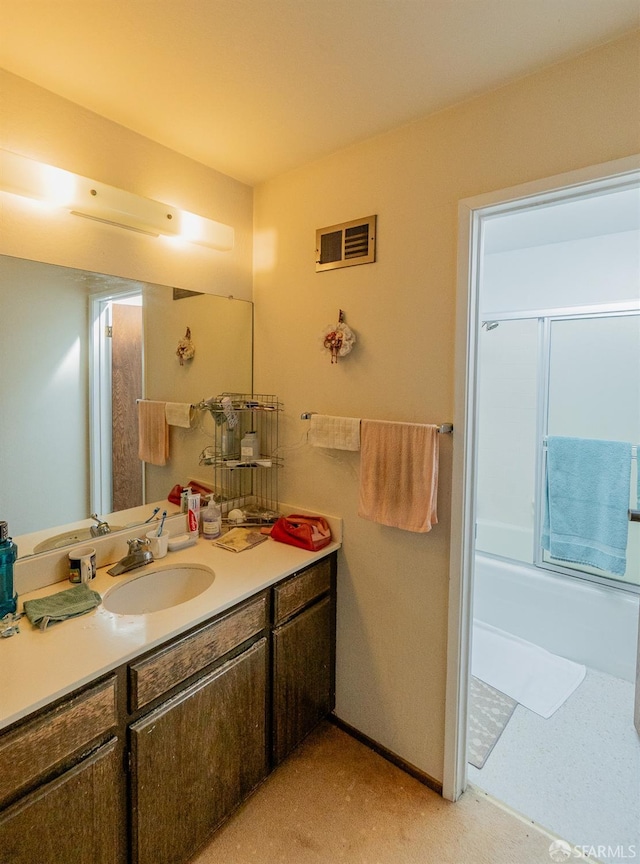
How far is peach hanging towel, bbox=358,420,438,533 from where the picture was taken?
4.90 feet

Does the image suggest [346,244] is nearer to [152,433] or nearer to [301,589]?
[152,433]

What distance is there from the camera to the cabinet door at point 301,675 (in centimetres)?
159

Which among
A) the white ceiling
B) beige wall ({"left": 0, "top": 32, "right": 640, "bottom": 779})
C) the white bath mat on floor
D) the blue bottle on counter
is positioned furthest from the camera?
the white bath mat on floor

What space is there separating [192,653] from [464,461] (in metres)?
1.06

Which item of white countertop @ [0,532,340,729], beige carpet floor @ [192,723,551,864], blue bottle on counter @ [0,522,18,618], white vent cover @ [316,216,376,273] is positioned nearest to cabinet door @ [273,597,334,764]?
beige carpet floor @ [192,723,551,864]

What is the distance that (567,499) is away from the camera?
2.64 meters

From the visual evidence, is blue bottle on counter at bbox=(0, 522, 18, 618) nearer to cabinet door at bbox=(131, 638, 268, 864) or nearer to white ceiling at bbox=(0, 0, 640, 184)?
cabinet door at bbox=(131, 638, 268, 864)

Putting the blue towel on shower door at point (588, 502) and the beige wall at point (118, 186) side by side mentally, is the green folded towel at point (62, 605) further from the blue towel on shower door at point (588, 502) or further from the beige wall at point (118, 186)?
the blue towel on shower door at point (588, 502)

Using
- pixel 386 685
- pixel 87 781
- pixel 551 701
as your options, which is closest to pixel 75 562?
pixel 87 781

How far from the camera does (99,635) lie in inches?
44.9

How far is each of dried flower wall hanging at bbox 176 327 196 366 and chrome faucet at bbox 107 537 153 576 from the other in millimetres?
753

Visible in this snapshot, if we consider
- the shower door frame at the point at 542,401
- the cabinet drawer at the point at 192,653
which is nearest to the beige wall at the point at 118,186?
the cabinet drawer at the point at 192,653

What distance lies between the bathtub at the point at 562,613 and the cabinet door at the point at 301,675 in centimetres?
99

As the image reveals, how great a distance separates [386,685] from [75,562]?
50.2 inches
